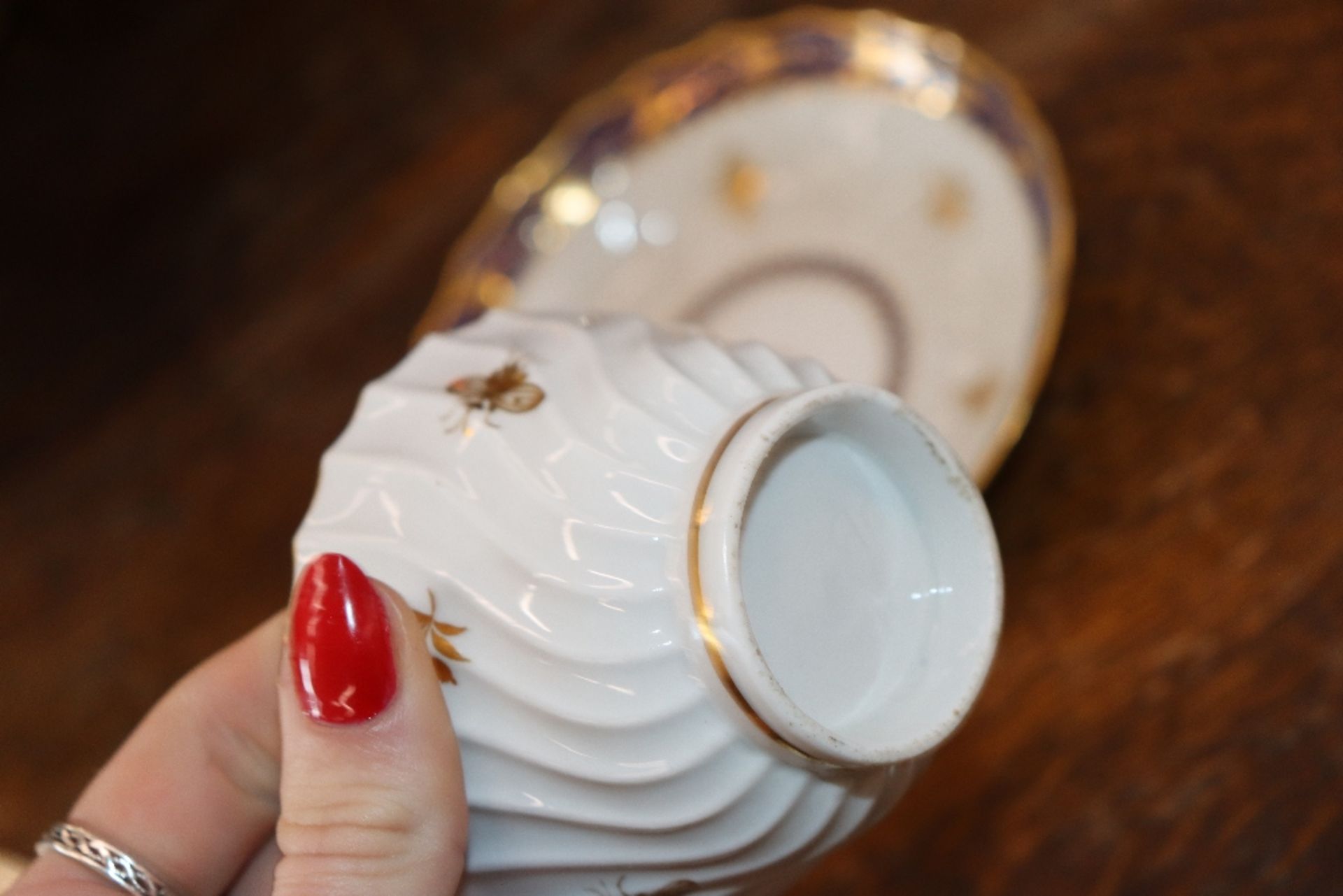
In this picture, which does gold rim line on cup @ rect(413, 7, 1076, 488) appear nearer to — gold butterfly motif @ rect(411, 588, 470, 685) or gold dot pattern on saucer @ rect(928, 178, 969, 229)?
gold dot pattern on saucer @ rect(928, 178, 969, 229)

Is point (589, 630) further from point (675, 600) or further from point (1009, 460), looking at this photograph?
point (1009, 460)

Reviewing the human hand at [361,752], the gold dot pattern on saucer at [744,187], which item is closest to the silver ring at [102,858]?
the human hand at [361,752]

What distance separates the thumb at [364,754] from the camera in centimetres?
41

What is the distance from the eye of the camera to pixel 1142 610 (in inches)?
26.9

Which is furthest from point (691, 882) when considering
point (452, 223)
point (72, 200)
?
point (72, 200)

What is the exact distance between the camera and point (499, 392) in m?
0.47

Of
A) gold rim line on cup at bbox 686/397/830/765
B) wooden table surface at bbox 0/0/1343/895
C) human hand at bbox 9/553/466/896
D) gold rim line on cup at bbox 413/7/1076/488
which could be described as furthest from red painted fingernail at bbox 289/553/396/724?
gold rim line on cup at bbox 413/7/1076/488

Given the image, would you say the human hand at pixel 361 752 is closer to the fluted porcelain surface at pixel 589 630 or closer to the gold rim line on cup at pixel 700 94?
the fluted porcelain surface at pixel 589 630

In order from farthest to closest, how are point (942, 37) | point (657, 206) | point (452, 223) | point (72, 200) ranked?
point (72, 200) < point (452, 223) < point (657, 206) < point (942, 37)

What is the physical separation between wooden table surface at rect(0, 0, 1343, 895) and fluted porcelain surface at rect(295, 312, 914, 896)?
0.27 metres

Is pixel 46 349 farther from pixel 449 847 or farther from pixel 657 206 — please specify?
pixel 449 847

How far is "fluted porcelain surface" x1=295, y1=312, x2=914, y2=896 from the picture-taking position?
1.34 feet

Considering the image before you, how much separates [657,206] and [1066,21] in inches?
15.4

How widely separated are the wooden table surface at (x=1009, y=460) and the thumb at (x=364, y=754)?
0.37m
